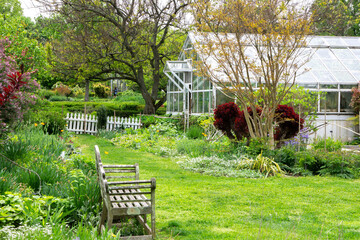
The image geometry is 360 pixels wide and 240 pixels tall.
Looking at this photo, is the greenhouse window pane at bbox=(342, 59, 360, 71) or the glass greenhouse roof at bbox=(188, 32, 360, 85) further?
the greenhouse window pane at bbox=(342, 59, 360, 71)

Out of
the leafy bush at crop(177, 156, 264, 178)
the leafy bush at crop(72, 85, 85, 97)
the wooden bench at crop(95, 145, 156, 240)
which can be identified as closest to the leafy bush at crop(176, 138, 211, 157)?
the leafy bush at crop(177, 156, 264, 178)

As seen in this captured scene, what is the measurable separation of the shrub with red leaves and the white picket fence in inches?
303

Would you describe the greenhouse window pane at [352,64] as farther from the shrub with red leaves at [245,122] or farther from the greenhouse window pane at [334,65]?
the shrub with red leaves at [245,122]

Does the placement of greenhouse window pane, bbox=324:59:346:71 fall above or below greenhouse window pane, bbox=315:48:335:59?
below

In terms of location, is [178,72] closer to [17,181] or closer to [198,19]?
[198,19]

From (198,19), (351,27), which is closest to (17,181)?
(198,19)

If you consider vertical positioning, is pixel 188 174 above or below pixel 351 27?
below

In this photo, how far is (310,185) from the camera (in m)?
7.74

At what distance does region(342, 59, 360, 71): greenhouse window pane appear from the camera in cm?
1649

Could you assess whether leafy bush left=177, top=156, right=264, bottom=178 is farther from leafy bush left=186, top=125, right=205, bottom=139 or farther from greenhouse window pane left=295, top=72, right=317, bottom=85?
greenhouse window pane left=295, top=72, right=317, bottom=85

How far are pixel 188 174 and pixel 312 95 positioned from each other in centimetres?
790

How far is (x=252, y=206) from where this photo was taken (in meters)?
6.01

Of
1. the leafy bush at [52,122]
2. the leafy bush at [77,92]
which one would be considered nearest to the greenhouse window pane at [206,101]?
the leafy bush at [52,122]

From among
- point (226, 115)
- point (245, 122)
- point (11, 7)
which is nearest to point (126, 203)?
point (245, 122)
